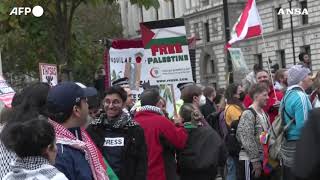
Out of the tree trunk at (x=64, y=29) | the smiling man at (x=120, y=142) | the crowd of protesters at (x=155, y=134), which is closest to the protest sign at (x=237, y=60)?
the tree trunk at (x=64, y=29)

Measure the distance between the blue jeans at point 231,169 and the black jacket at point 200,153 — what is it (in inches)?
87.6

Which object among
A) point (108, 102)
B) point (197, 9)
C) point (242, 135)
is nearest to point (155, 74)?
point (242, 135)

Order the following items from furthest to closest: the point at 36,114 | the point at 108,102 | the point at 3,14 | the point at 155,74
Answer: the point at 3,14
the point at 155,74
the point at 108,102
the point at 36,114

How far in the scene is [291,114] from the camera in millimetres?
8391

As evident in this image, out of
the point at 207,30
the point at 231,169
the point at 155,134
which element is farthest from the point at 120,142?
the point at 207,30

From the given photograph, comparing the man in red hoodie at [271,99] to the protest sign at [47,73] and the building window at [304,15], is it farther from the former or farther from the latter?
the building window at [304,15]

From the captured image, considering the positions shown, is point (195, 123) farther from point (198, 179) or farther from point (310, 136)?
point (310, 136)

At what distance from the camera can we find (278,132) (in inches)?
340

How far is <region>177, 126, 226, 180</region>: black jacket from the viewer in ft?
28.2

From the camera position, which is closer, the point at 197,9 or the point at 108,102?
the point at 108,102

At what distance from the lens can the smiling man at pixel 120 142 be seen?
6.79 m

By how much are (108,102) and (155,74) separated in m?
4.01

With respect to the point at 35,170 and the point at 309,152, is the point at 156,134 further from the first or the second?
the point at 309,152

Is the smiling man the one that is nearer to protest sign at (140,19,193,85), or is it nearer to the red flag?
protest sign at (140,19,193,85)
